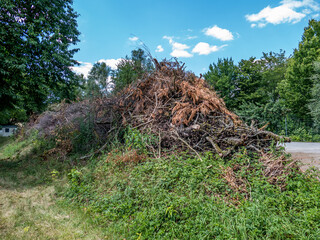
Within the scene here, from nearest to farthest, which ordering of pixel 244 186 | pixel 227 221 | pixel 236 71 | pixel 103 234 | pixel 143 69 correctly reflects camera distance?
pixel 227 221 → pixel 103 234 → pixel 244 186 → pixel 143 69 → pixel 236 71

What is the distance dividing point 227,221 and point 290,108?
21.9 m

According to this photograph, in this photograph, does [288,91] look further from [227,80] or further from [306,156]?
[306,156]

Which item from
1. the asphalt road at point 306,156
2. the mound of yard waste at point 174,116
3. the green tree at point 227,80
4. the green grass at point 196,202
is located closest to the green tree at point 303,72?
the green tree at point 227,80

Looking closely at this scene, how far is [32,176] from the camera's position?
19.0 feet

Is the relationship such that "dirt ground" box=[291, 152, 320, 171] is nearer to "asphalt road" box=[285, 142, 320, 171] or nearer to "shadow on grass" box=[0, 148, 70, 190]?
"asphalt road" box=[285, 142, 320, 171]

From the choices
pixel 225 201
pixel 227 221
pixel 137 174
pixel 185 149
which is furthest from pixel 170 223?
pixel 185 149

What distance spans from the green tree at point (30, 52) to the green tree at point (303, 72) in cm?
2055

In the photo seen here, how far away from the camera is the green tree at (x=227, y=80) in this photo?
2248 cm

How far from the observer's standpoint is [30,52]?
7.52 meters

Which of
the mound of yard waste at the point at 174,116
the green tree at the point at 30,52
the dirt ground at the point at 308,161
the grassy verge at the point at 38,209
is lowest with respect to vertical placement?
the grassy verge at the point at 38,209

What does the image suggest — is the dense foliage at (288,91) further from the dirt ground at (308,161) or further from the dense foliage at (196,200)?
the dense foliage at (196,200)

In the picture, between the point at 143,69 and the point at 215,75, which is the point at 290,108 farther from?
the point at 143,69

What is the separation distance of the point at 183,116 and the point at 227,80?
1943 centimetres

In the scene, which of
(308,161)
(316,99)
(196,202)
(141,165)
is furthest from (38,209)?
(316,99)
